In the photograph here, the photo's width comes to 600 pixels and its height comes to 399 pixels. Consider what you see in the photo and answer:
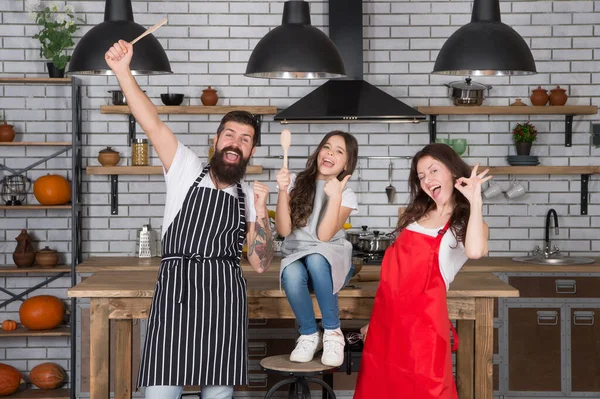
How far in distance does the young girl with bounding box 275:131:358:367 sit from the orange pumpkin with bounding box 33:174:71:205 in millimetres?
2622

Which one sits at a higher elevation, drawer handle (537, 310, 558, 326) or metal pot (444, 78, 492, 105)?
metal pot (444, 78, 492, 105)

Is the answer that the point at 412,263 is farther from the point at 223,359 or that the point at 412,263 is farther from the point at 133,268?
the point at 133,268

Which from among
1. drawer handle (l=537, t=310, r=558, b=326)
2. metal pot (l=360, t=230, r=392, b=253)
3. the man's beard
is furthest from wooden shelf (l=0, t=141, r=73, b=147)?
drawer handle (l=537, t=310, r=558, b=326)

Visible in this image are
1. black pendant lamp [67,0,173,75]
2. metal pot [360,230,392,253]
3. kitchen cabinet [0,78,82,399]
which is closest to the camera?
black pendant lamp [67,0,173,75]

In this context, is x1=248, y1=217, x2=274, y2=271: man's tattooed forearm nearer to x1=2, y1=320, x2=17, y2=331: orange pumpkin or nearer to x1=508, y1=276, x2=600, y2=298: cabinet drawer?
x1=508, y1=276, x2=600, y2=298: cabinet drawer

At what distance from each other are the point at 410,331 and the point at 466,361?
745mm

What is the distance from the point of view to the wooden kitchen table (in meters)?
3.85

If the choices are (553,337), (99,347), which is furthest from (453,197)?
(553,337)

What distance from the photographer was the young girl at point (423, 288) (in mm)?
3340

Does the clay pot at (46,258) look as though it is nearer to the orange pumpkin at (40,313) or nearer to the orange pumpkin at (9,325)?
the orange pumpkin at (40,313)

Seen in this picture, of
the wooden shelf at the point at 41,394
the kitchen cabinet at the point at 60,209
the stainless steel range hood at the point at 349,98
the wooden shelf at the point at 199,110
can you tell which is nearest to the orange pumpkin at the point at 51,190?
the kitchen cabinet at the point at 60,209

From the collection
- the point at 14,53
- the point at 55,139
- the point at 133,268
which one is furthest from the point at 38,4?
the point at 133,268

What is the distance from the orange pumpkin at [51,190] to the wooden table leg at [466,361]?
10.3ft

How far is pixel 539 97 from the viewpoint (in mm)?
6117
